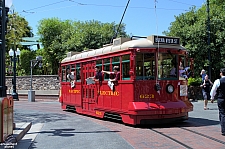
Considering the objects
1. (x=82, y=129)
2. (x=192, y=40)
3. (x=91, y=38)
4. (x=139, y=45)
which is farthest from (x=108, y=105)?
(x=91, y=38)

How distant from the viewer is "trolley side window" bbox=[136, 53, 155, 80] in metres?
9.64

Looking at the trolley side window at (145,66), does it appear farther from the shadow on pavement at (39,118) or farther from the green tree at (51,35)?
the green tree at (51,35)

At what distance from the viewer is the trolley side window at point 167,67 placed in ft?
32.4

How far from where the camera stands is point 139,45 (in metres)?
9.61

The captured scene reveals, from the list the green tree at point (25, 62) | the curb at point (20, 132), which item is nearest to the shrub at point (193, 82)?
the curb at point (20, 132)

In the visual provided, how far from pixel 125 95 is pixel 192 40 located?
13.7m

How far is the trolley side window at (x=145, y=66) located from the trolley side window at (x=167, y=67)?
0.26 m

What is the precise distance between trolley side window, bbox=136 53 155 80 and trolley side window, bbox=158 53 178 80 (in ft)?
0.86

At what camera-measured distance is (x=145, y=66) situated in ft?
31.8

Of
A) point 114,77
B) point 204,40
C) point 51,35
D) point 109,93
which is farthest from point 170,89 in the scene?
point 51,35

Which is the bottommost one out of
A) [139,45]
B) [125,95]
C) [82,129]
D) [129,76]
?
[82,129]

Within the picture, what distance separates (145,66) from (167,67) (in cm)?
85

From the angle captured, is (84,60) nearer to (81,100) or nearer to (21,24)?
(81,100)

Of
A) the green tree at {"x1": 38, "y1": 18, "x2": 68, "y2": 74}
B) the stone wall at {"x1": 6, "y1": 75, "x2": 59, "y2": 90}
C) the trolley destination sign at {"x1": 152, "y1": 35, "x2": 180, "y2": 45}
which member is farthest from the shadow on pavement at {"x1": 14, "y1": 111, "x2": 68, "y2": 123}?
the green tree at {"x1": 38, "y1": 18, "x2": 68, "y2": 74}
